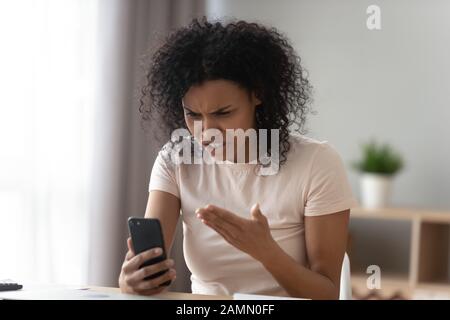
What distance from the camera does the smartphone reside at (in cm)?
125

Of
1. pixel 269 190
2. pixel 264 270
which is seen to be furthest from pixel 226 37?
A: pixel 264 270

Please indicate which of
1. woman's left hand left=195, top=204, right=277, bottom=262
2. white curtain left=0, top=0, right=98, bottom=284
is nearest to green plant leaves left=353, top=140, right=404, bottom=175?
white curtain left=0, top=0, right=98, bottom=284

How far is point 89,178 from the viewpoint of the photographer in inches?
103

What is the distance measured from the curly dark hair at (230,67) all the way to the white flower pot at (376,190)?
132 cm

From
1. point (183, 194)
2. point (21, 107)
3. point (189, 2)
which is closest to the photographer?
point (183, 194)

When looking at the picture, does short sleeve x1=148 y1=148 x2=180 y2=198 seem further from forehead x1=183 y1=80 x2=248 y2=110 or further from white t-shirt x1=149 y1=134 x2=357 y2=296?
forehead x1=183 y1=80 x2=248 y2=110

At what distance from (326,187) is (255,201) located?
0.47 feet

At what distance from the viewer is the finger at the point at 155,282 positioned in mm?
1237

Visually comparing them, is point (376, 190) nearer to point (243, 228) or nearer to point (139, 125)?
point (139, 125)

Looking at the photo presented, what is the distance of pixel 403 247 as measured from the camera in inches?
119

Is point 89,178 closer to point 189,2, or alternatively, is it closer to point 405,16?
point 189,2

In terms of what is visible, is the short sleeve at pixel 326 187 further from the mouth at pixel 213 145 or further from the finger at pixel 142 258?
the finger at pixel 142 258

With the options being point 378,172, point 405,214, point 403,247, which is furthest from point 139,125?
point 403,247

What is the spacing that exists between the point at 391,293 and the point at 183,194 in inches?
57.4
